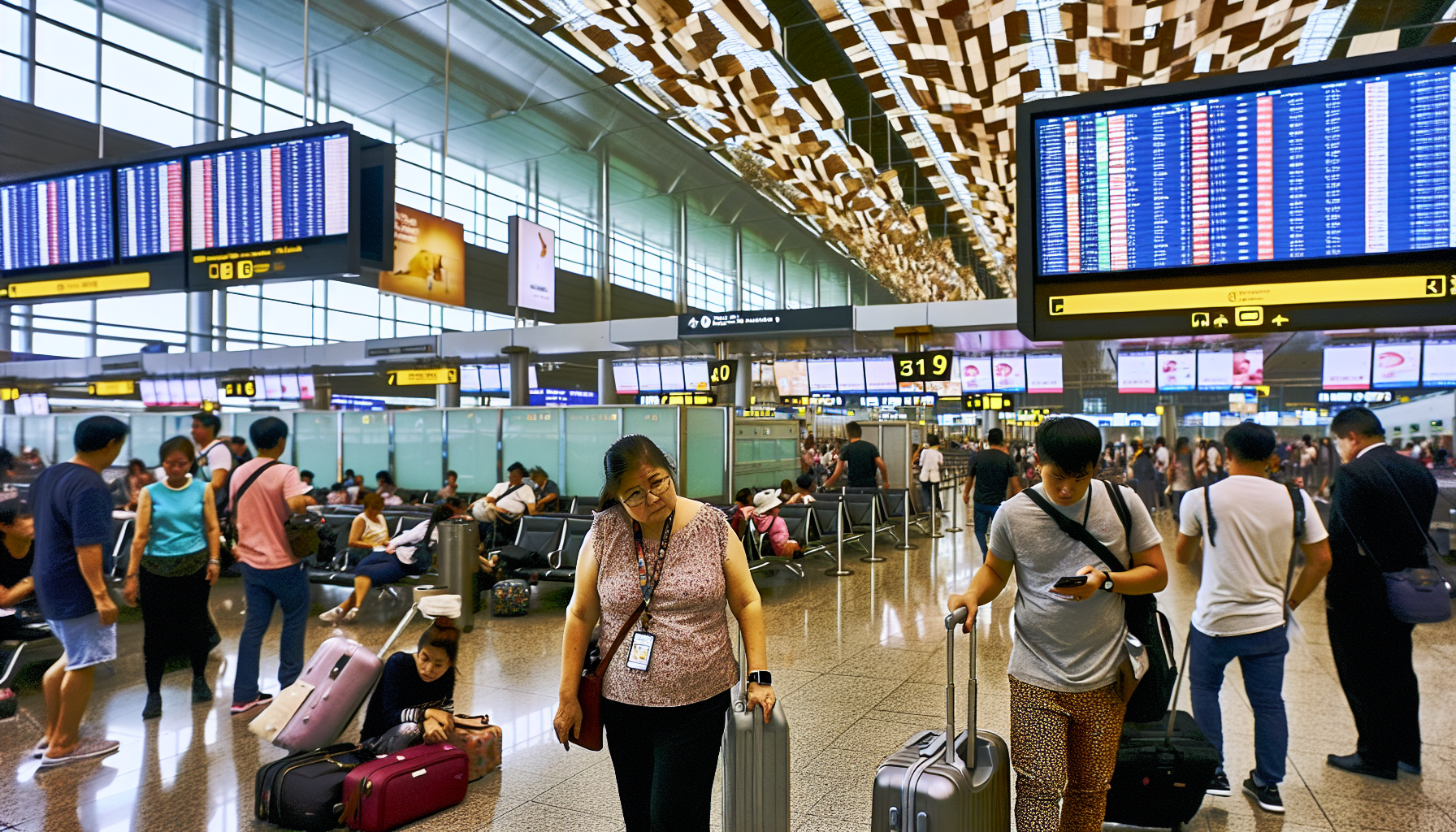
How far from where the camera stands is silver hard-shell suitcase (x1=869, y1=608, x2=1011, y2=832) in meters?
2.64

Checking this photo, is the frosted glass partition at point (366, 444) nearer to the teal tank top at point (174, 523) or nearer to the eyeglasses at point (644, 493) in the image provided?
the teal tank top at point (174, 523)

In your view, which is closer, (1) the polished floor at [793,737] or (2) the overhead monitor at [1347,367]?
(1) the polished floor at [793,737]

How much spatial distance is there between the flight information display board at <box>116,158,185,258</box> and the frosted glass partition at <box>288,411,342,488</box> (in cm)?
984

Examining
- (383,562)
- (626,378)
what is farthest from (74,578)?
(626,378)

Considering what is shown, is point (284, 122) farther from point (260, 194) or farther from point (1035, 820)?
point (1035, 820)

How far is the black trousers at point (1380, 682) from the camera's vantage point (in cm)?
405

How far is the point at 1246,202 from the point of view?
12.5 feet

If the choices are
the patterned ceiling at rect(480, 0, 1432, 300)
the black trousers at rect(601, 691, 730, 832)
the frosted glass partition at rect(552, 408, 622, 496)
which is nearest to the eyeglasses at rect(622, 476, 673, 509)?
the black trousers at rect(601, 691, 730, 832)

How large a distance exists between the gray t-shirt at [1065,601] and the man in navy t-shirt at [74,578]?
15.4ft

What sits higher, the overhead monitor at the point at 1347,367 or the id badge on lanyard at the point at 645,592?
the overhead monitor at the point at 1347,367

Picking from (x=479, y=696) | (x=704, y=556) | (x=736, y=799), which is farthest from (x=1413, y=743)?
(x=479, y=696)

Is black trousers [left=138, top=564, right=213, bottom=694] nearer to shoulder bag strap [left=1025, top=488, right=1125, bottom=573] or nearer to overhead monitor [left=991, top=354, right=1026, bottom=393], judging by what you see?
shoulder bag strap [left=1025, top=488, right=1125, bottom=573]

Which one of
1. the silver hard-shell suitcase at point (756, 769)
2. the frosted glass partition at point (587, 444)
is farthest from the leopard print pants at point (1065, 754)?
the frosted glass partition at point (587, 444)

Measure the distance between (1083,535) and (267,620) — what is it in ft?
16.8
